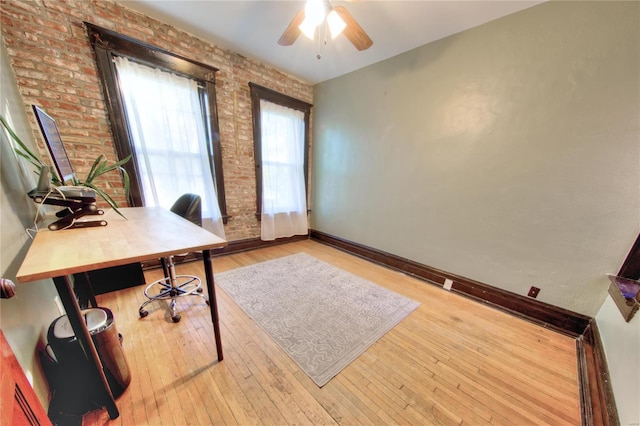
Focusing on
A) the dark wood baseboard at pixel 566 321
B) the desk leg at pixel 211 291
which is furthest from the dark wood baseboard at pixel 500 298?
the desk leg at pixel 211 291

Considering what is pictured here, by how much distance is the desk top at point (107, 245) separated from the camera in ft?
2.64

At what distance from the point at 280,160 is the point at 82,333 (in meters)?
2.87

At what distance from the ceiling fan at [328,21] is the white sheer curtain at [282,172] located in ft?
4.92

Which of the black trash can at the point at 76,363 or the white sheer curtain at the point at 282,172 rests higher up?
the white sheer curtain at the point at 282,172

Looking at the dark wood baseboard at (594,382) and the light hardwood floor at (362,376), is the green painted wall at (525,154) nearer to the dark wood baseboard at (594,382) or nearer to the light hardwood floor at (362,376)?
the dark wood baseboard at (594,382)

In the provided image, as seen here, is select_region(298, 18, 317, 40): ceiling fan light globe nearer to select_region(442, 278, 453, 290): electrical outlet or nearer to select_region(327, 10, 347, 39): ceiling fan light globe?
select_region(327, 10, 347, 39): ceiling fan light globe

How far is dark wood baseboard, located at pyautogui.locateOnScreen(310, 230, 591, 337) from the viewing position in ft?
5.81

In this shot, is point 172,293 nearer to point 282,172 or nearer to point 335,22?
point 282,172

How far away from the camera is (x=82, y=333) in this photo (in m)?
0.92

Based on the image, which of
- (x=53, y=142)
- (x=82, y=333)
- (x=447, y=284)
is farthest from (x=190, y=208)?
(x=447, y=284)

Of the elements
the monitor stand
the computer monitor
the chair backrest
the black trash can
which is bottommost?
the black trash can

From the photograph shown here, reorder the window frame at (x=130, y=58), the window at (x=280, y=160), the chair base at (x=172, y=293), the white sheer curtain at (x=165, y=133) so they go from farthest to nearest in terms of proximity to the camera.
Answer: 1. the window at (x=280, y=160)
2. the white sheer curtain at (x=165, y=133)
3. the window frame at (x=130, y=58)
4. the chair base at (x=172, y=293)

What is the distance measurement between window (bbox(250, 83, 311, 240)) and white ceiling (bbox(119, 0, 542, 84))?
0.60 m

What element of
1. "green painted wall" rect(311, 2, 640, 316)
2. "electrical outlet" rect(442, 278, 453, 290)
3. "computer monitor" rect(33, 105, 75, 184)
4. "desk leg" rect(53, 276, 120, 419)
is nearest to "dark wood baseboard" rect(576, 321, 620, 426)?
"green painted wall" rect(311, 2, 640, 316)
